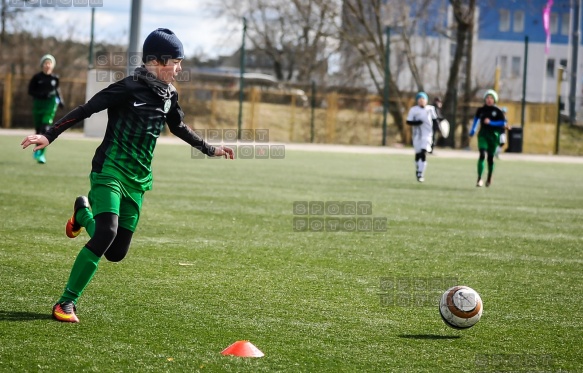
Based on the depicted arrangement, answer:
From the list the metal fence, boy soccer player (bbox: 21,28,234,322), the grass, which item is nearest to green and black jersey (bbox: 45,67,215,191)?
boy soccer player (bbox: 21,28,234,322)

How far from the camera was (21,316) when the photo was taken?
5586 millimetres

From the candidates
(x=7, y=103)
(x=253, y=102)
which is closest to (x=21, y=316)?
(x=7, y=103)

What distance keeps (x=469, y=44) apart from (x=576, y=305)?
35.4 m

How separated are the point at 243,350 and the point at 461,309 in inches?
62.5

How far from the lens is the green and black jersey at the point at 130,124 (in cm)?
577

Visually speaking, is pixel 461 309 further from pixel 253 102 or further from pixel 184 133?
pixel 253 102

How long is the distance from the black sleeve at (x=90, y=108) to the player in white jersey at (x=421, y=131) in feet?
46.0

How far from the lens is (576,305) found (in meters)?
6.82

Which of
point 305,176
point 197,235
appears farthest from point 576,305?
point 305,176

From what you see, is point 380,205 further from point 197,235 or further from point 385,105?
point 385,105

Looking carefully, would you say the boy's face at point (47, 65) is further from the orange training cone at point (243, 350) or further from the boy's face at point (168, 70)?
the orange training cone at point (243, 350)

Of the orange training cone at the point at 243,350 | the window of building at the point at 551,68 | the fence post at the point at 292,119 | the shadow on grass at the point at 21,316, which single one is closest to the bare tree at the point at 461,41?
the fence post at the point at 292,119

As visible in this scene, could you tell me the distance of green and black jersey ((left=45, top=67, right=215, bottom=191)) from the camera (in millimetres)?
5769

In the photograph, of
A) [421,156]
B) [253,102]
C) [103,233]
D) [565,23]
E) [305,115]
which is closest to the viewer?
[103,233]
